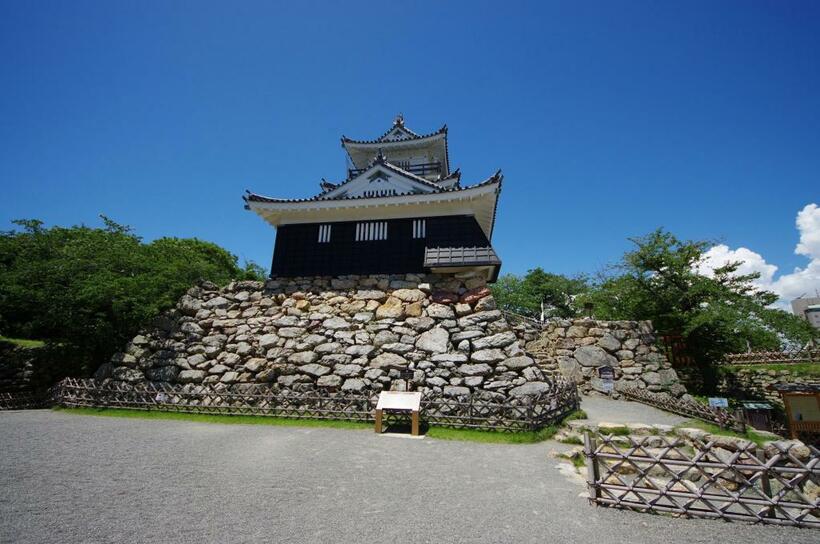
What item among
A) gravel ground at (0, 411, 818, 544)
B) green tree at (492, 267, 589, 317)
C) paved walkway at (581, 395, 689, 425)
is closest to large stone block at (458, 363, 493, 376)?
gravel ground at (0, 411, 818, 544)

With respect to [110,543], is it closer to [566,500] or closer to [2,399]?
[566,500]

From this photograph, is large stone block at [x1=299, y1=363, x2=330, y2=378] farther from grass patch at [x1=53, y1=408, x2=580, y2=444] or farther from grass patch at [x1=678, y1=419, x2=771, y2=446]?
grass patch at [x1=678, y1=419, x2=771, y2=446]

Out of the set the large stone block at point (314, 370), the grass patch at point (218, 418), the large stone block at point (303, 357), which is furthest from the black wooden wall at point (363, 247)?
the grass patch at point (218, 418)

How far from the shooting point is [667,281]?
17.5 meters

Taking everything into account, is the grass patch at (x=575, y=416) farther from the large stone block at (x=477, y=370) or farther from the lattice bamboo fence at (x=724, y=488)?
the lattice bamboo fence at (x=724, y=488)

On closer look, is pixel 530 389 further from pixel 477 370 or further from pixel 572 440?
pixel 572 440

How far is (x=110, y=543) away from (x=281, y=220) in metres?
12.9

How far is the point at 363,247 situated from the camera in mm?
14516

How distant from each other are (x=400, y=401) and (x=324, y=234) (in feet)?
27.9

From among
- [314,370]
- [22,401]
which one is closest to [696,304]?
[314,370]

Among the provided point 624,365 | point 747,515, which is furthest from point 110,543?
point 624,365

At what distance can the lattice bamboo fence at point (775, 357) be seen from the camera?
1797 cm

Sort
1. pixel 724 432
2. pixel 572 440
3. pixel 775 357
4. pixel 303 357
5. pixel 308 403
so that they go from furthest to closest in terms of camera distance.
Result: pixel 775 357 < pixel 303 357 < pixel 308 403 < pixel 724 432 < pixel 572 440

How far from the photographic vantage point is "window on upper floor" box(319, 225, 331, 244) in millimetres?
14874
